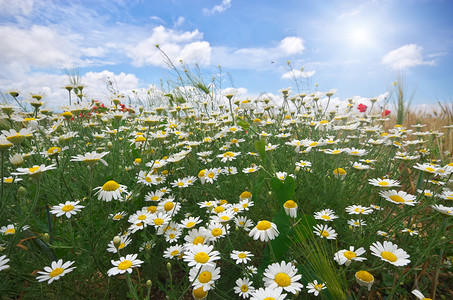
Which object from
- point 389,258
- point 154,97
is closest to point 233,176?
point 389,258

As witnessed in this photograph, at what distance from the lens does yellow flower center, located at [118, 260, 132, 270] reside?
1.12 metres

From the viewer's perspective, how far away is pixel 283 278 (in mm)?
1099

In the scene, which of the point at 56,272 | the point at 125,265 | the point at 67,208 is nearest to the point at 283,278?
the point at 125,265

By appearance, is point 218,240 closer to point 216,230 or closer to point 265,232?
point 216,230

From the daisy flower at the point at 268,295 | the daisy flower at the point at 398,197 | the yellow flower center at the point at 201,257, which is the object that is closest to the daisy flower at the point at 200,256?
the yellow flower center at the point at 201,257

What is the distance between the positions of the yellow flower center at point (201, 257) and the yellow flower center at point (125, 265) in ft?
0.96

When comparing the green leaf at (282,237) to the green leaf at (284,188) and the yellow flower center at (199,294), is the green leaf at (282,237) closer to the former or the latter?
the green leaf at (284,188)

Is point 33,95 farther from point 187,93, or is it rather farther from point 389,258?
point 389,258

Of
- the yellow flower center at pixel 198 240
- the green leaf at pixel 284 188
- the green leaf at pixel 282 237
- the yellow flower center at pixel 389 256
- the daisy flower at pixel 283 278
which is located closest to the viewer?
the daisy flower at pixel 283 278

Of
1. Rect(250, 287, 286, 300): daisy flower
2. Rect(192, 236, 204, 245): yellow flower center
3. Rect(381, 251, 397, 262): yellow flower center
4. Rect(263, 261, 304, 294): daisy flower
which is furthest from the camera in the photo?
Rect(192, 236, 204, 245): yellow flower center

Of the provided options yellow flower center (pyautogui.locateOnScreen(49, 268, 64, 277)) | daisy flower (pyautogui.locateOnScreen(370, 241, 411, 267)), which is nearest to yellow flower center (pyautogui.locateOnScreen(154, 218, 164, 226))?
yellow flower center (pyautogui.locateOnScreen(49, 268, 64, 277))

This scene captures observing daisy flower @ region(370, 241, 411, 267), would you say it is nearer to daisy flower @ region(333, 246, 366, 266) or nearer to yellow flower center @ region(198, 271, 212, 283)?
daisy flower @ region(333, 246, 366, 266)

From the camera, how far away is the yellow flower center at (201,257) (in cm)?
111

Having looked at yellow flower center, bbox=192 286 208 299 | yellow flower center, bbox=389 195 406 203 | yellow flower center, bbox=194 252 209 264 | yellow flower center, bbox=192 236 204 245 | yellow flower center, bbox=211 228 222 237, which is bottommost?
yellow flower center, bbox=192 286 208 299
